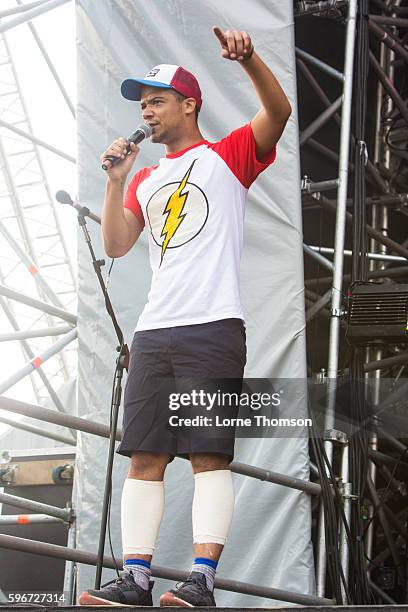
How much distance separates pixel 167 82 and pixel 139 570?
1.15 meters

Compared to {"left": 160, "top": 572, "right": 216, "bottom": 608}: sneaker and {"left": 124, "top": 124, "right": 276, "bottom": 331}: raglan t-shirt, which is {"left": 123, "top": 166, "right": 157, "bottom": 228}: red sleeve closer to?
{"left": 124, "top": 124, "right": 276, "bottom": 331}: raglan t-shirt

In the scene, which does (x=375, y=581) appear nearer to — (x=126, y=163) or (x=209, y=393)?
(x=209, y=393)

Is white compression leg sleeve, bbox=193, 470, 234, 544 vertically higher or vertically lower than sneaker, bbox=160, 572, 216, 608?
higher

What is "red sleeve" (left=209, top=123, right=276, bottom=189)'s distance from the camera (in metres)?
2.27

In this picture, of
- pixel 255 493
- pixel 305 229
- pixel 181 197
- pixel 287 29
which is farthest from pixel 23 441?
pixel 181 197

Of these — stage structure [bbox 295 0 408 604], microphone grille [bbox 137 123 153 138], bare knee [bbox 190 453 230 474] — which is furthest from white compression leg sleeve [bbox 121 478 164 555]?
stage structure [bbox 295 0 408 604]

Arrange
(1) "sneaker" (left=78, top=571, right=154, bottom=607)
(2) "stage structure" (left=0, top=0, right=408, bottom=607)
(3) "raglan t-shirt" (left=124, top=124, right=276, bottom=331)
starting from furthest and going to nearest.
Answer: (2) "stage structure" (left=0, top=0, right=408, bottom=607) < (3) "raglan t-shirt" (left=124, top=124, right=276, bottom=331) < (1) "sneaker" (left=78, top=571, right=154, bottom=607)

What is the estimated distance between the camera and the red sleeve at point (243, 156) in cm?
227

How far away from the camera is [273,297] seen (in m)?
3.32

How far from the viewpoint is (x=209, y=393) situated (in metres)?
2.09

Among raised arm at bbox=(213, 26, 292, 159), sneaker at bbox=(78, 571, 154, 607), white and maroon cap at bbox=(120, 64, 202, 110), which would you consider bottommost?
sneaker at bbox=(78, 571, 154, 607)

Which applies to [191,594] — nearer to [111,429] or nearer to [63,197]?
[111,429]

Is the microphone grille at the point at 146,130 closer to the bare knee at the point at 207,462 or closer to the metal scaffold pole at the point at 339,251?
the bare knee at the point at 207,462

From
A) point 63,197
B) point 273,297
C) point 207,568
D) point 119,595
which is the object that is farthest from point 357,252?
point 119,595
